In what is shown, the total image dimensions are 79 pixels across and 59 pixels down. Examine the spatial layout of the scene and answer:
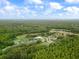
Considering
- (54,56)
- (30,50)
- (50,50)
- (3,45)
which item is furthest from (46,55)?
(3,45)

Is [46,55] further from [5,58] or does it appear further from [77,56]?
[5,58]

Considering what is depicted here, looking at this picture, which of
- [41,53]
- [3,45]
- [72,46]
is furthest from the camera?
[3,45]

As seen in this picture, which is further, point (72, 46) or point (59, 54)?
point (72, 46)

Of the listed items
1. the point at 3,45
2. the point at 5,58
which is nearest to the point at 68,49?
the point at 5,58

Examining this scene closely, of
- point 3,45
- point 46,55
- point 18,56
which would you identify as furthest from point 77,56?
point 3,45

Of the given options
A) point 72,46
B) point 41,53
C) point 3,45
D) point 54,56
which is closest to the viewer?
point 54,56

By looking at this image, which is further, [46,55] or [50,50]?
[50,50]

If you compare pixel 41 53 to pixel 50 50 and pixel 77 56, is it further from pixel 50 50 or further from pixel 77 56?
pixel 77 56

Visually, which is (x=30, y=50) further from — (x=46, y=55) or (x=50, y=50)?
(x=46, y=55)

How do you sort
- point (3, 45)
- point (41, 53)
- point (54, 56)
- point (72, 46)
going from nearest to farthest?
1. point (54, 56)
2. point (41, 53)
3. point (72, 46)
4. point (3, 45)
